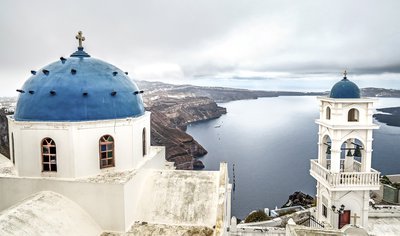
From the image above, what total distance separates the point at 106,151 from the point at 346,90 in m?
10.4

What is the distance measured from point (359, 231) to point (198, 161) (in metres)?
50.5

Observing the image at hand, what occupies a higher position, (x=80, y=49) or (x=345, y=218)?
(x=80, y=49)

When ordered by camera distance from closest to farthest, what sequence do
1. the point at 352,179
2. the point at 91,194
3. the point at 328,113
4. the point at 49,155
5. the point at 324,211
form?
the point at 91,194 → the point at 49,155 → the point at 352,179 → the point at 328,113 → the point at 324,211

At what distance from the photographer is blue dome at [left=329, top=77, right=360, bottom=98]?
1426 centimetres

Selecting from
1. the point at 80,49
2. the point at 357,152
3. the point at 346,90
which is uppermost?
the point at 80,49

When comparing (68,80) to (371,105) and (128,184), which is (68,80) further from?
(371,105)

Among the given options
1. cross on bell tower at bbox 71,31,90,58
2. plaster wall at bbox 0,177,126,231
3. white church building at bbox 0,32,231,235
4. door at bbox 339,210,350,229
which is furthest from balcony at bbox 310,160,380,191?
cross on bell tower at bbox 71,31,90,58

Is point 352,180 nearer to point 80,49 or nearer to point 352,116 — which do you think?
point 352,116

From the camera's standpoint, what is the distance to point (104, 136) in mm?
11211

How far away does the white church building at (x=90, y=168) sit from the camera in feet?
34.1

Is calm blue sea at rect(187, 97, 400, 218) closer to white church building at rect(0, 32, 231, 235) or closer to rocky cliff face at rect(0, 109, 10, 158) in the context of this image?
rocky cliff face at rect(0, 109, 10, 158)

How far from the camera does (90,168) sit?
1101 centimetres

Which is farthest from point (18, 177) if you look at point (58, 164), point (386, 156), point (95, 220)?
point (386, 156)

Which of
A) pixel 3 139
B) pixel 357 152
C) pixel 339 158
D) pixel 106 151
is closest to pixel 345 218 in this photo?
pixel 339 158
